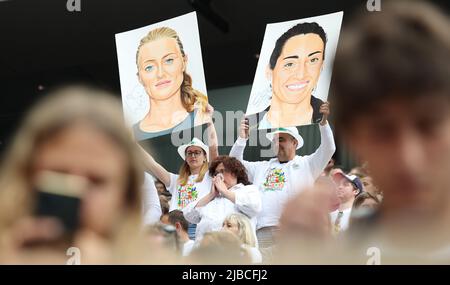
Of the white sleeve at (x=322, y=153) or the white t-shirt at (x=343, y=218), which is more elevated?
the white sleeve at (x=322, y=153)

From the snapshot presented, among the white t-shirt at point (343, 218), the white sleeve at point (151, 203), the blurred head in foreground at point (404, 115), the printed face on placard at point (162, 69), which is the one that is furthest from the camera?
the printed face on placard at point (162, 69)

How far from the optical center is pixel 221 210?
2.59m

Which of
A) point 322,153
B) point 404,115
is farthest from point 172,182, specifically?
point 404,115

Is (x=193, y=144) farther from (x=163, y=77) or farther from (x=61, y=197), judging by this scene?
(x=61, y=197)

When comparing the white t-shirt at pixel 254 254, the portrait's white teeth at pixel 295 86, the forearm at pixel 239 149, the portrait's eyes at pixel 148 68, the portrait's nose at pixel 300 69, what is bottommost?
the white t-shirt at pixel 254 254

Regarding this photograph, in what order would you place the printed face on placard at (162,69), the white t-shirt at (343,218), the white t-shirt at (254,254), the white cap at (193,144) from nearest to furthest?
the white t-shirt at (343,218) < the white t-shirt at (254,254) < the white cap at (193,144) < the printed face on placard at (162,69)

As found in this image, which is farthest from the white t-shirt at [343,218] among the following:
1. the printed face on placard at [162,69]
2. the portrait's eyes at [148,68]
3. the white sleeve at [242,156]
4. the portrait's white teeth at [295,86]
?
the portrait's eyes at [148,68]

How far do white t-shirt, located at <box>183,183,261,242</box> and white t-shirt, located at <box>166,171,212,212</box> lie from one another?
4 centimetres

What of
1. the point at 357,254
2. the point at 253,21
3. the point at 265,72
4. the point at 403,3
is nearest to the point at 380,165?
the point at 357,254

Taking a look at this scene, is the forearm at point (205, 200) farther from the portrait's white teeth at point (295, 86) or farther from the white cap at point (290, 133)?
the portrait's white teeth at point (295, 86)

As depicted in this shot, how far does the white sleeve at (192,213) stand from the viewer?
262 centimetres

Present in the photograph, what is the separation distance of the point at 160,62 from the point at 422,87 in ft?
4.54

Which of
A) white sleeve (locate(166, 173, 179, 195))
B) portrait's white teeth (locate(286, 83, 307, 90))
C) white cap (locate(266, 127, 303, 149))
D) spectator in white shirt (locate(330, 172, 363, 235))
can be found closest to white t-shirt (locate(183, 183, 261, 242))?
white sleeve (locate(166, 173, 179, 195))

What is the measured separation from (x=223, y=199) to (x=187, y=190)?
167 mm
